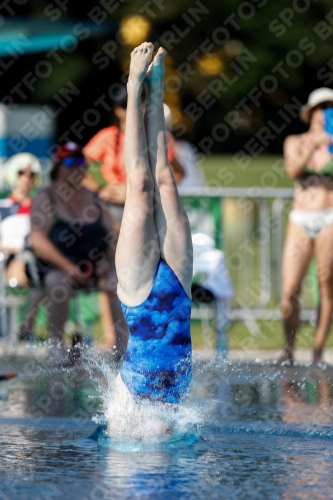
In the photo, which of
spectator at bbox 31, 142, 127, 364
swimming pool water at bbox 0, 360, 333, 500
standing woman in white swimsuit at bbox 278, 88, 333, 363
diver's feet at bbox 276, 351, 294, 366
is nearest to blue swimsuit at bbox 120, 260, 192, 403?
swimming pool water at bbox 0, 360, 333, 500

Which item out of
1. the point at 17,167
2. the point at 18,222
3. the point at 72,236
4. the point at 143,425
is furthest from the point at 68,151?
the point at 143,425

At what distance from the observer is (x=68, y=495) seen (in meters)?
3.24

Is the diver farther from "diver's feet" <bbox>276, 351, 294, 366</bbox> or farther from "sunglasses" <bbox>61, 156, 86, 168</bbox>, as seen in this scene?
"sunglasses" <bbox>61, 156, 86, 168</bbox>

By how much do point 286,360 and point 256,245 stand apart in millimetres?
3355

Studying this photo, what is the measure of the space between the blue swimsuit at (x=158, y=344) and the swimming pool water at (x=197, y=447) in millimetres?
255

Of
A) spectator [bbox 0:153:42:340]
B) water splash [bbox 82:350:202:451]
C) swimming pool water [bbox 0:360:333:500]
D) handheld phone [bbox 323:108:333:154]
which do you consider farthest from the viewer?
spectator [bbox 0:153:42:340]

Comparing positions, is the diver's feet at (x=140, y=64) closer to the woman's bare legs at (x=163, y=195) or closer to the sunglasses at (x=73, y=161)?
the woman's bare legs at (x=163, y=195)

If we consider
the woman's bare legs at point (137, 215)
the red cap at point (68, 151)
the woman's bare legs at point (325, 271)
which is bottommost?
the woman's bare legs at point (325, 271)

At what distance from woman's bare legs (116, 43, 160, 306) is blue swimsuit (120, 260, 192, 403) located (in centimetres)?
5

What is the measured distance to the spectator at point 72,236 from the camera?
8367mm

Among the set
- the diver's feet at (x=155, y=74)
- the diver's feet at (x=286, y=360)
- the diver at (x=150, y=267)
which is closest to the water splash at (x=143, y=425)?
the diver at (x=150, y=267)

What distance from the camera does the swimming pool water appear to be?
3.36m

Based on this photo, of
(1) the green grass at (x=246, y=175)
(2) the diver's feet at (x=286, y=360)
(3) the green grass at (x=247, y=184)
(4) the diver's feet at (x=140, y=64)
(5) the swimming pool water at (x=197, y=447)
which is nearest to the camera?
(5) the swimming pool water at (x=197, y=447)

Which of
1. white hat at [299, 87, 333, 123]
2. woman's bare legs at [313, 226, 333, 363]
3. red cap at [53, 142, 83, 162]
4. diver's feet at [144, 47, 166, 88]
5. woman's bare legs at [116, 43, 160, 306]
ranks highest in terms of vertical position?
white hat at [299, 87, 333, 123]
